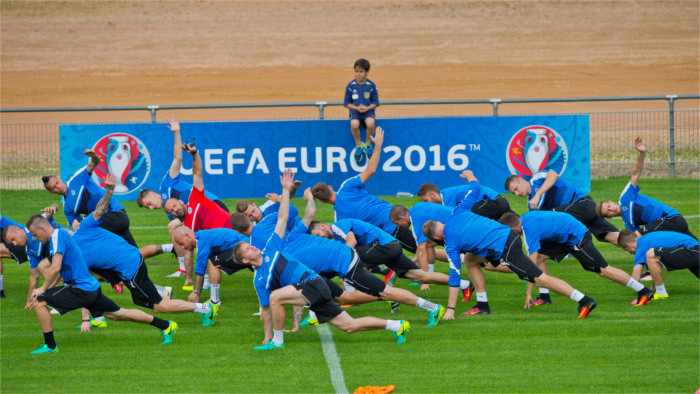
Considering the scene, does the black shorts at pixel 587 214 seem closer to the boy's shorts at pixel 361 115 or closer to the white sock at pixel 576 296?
the white sock at pixel 576 296

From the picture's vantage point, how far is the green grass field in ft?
→ 29.3

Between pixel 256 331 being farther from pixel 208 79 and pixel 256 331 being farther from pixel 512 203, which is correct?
pixel 208 79

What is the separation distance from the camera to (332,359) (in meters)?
9.75

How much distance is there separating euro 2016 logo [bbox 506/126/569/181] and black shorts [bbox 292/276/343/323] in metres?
9.89

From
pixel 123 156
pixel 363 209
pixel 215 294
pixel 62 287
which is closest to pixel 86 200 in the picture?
pixel 215 294

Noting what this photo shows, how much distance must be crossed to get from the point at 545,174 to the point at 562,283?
3.08 m

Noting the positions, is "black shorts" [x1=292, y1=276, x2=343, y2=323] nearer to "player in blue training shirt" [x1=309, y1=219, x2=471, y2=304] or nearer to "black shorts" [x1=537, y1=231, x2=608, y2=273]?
"player in blue training shirt" [x1=309, y1=219, x2=471, y2=304]

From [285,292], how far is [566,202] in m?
A: 5.44

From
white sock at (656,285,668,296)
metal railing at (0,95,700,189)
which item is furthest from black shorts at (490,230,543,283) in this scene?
metal railing at (0,95,700,189)

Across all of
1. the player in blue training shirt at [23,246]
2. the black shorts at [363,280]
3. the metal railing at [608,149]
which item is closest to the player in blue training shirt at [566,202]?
the black shorts at [363,280]

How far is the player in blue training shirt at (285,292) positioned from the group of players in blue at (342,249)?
0.05 ft

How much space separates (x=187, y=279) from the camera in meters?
13.3

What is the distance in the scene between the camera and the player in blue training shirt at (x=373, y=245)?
38.8 feet

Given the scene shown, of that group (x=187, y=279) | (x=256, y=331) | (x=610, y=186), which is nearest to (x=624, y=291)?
(x=256, y=331)
